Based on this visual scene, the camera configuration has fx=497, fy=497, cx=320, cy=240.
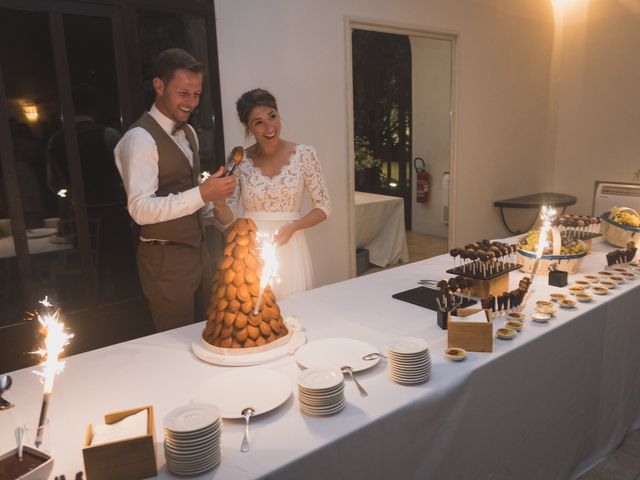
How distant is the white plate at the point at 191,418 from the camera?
95 centimetres

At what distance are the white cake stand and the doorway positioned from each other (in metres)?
2.98

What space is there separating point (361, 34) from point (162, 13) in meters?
2.19

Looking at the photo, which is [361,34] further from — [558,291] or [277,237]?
[558,291]

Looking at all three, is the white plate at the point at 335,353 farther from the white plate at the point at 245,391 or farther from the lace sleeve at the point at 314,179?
the lace sleeve at the point at 314,179

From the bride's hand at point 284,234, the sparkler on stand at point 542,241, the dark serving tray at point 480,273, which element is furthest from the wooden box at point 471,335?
the bride's hand at point 284,234

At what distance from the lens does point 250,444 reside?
103 cm

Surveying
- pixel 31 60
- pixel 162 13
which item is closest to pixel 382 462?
pixel 31 60

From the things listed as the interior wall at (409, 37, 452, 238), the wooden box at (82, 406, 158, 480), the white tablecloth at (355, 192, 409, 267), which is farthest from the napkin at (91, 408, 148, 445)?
the interior wall at (409, 37, 452, 238)

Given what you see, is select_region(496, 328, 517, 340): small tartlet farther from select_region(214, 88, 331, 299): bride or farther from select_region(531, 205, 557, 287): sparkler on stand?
select_region(214, 88, 331, 299): bride

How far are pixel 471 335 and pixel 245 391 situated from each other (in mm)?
665

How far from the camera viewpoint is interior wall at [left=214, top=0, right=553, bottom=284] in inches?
127

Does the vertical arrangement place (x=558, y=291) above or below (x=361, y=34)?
below

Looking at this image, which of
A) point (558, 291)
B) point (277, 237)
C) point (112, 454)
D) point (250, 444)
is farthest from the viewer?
point (277, 237)

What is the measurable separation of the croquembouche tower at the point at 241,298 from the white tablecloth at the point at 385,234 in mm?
3191
